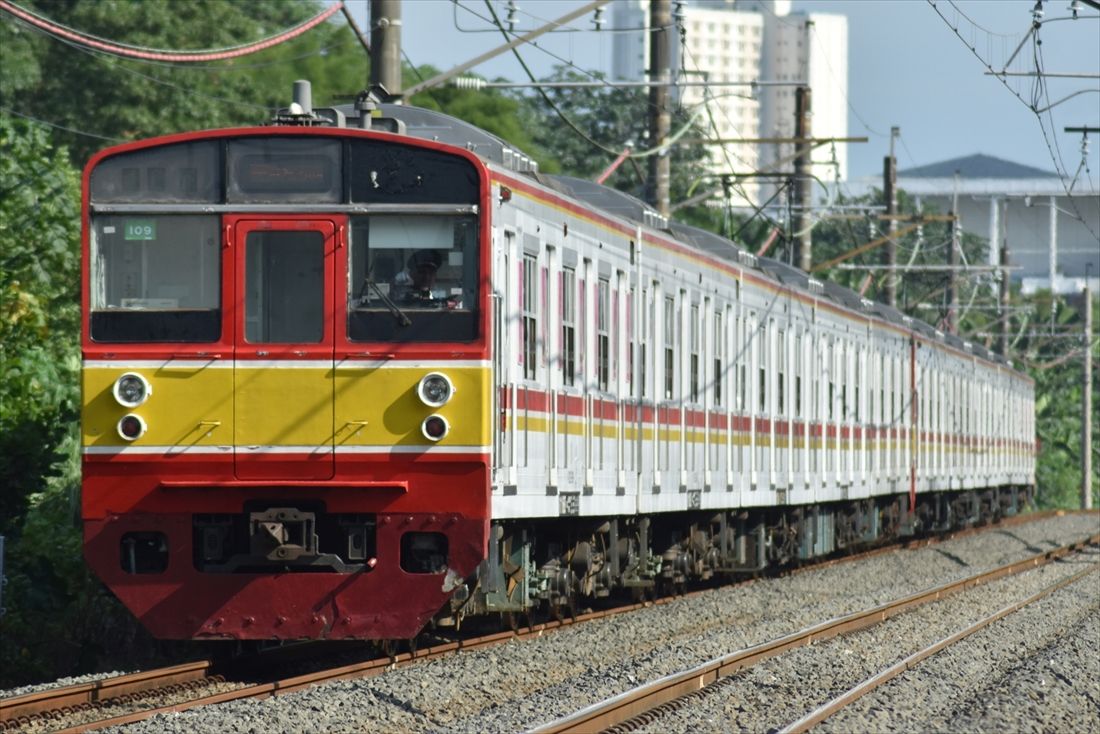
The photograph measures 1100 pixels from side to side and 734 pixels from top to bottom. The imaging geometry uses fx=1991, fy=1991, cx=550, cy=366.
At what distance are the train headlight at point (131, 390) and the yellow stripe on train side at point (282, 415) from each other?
37 mm

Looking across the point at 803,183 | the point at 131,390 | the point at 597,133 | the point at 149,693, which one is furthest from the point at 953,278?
the point at 149,693

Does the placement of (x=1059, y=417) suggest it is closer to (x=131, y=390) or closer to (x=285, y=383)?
(x=285, y=383)

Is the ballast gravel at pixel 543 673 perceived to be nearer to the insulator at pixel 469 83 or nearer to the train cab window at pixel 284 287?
the train cab window at pixel 284 287

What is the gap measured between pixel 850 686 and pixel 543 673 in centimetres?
174

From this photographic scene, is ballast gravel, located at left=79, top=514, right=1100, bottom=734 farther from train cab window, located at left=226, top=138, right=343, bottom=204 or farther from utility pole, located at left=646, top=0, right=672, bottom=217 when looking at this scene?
utility pole, located at left=646, top=0, right=672, bottom=217

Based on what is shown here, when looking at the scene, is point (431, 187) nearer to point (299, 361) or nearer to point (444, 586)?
point (299, 361)

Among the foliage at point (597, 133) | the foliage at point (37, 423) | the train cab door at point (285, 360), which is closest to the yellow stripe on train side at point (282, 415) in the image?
the train cab door at point (285, 360)

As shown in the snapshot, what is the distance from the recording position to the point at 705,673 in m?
11.1

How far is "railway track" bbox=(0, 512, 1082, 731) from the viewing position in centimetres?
951

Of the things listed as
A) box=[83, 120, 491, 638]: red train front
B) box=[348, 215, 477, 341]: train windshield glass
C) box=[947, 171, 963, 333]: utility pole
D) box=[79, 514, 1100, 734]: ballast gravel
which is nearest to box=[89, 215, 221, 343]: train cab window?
box=[83, 120, 491, 638]: red train front

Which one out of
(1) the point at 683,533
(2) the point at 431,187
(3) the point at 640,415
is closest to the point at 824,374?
(1) the point at 683,533

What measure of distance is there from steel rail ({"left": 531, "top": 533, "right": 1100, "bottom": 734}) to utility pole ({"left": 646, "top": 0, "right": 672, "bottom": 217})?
20.0ft

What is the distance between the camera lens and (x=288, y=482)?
10.8 meters

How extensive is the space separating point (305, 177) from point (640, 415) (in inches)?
189
